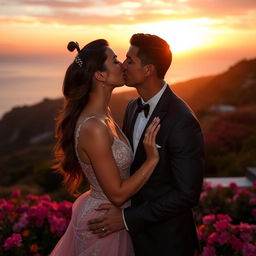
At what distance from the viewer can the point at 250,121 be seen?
1944 cm

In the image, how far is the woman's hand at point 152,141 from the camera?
3.92 metres

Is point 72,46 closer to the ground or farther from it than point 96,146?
farther from it

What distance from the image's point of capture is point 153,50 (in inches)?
166

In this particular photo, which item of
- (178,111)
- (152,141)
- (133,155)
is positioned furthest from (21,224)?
(178,111)

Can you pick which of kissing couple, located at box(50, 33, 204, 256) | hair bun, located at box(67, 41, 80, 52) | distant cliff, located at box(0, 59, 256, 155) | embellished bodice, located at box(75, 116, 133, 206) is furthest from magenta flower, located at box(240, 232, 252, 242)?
distant cliff, located at box(0, 59, 256, 155)

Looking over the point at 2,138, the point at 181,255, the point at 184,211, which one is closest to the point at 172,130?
the point at 184,211

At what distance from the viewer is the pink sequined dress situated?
14.0 feet

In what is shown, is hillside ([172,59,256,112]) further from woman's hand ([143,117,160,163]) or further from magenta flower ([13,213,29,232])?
woman's hand ([143,117,160,163])

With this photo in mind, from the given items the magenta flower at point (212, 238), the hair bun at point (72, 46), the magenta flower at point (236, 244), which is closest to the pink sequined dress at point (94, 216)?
the hair bun at point (72, 46)

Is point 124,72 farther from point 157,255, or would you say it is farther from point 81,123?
point 157,255

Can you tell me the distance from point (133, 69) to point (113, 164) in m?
0.94

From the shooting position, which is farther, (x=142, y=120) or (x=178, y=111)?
(x=142, y=120)

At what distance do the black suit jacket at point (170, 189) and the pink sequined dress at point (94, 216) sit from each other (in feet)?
0.45

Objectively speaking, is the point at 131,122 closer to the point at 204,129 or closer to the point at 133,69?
the point at 133,69
